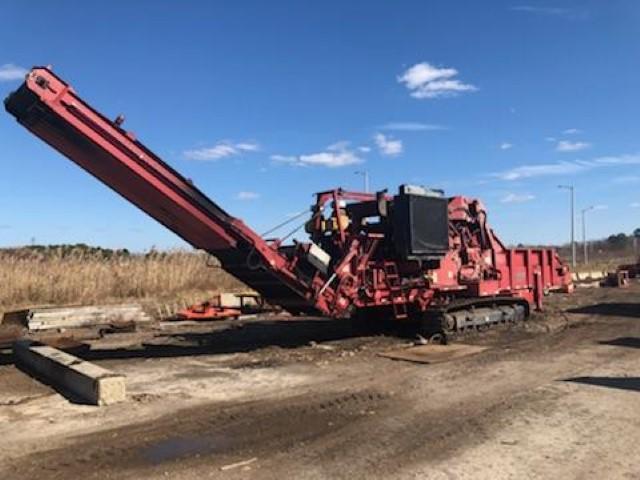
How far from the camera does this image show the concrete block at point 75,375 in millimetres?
Answer: 8805

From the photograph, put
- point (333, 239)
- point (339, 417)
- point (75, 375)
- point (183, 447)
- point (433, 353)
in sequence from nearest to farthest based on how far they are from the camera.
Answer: point (183, 447), point (339, 417), point (75, 375), point (433, 353), point (333, 239)

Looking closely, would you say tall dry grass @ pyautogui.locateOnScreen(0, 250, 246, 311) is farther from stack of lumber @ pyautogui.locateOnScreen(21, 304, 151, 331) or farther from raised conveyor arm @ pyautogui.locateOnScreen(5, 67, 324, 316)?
raised conveyor arm @ pyautogui.locateOnScreen(5, 67, 324, 316)

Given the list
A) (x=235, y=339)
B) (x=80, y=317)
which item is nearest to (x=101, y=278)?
(x=80, y=317)

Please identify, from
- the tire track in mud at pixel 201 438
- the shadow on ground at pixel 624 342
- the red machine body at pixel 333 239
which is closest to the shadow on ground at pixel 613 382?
the tire track in mud at pixel 201 438

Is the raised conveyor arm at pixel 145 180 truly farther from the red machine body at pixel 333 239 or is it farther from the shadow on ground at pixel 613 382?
the shadow on ground at pixel 613 382

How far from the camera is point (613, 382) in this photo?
970 centimetres

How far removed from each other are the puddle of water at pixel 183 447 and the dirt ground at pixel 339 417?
0.02 meters

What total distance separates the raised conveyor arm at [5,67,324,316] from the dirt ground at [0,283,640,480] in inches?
57.6

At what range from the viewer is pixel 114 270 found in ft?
77.8

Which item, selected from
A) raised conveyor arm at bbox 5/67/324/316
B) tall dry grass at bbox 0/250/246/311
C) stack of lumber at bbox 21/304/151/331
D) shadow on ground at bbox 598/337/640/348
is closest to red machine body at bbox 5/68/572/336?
raised conveyor arm at bbox 5/67/324/316

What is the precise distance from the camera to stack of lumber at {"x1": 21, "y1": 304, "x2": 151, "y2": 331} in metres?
17.6

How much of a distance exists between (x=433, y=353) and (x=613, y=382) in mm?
3471

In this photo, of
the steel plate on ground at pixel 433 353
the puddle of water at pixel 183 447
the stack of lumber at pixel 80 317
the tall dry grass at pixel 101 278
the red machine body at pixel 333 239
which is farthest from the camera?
the tall dry grass at pixel 101 278

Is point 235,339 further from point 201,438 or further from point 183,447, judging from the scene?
point 183,447
